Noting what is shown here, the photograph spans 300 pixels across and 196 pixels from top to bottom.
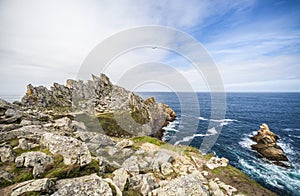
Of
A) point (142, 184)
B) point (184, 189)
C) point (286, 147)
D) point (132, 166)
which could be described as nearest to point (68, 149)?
point (142, 184)

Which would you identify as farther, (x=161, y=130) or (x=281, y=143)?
(x=161, y=130)

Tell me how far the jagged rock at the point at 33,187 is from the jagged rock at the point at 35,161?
4.61 ft

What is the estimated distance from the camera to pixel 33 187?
27.0ft

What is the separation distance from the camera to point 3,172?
31.4ft

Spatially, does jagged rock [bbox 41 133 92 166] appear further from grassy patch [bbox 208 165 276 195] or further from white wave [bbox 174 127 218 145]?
white wave [bbox 174 127 218 145]

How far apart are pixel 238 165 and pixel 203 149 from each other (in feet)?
31.1

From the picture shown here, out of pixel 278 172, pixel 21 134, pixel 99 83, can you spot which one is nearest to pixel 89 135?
pixel 21 134

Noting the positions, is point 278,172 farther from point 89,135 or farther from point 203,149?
point 89,135

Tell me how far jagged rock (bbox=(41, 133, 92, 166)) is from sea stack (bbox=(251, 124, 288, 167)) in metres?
39.4

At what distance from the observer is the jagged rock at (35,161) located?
33.8 feet

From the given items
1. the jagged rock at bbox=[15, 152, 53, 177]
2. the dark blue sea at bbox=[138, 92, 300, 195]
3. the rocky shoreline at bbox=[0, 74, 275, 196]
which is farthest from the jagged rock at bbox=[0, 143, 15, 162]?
the dark blue sea at bbox=[138, 92, 300, 195]

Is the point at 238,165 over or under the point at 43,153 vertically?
under

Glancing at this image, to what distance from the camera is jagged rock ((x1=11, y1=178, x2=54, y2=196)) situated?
8.01 meters

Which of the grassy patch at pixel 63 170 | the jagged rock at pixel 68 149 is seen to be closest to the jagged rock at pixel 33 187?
the grassy patch at pixel 63 170
